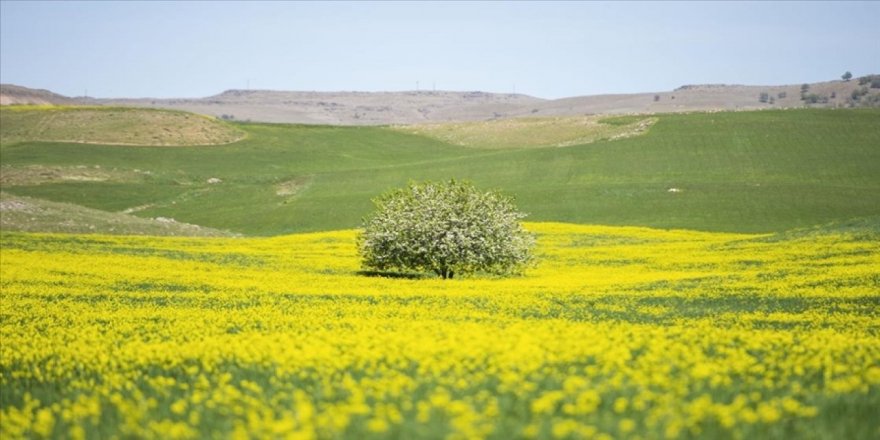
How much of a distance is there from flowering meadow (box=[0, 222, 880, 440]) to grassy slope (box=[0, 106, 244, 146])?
86435mm

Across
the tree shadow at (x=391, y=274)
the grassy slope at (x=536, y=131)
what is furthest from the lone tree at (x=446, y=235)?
the grassy slope at (x=536, y=131)

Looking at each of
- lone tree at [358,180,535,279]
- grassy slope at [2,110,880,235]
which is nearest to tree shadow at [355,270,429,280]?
lone tree at [358,180,535,279]

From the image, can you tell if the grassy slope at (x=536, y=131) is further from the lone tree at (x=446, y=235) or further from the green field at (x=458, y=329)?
the lone tree at (x=446, y=235)

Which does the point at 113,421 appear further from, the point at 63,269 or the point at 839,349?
the point at 63,269

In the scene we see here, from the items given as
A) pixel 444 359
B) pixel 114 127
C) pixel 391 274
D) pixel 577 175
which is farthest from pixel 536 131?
pixel 444 359

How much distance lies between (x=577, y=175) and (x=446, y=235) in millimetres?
50945

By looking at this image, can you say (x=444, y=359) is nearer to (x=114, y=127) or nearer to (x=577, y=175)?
(x=577, y=175)

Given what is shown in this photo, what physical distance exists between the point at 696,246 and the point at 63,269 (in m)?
28.9

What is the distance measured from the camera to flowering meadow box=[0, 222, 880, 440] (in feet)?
30.6

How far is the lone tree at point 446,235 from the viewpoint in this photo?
121ft

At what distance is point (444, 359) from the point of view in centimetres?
1273

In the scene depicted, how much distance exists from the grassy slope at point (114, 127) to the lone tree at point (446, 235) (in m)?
79.0

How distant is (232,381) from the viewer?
12164 millimetres

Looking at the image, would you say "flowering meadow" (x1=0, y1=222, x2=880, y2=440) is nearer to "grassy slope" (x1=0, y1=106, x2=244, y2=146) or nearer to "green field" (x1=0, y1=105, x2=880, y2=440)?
"green field" (x1=0, y1=105, x2=880, y2=440)
